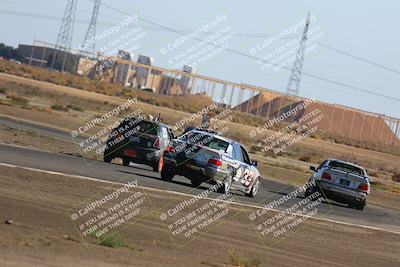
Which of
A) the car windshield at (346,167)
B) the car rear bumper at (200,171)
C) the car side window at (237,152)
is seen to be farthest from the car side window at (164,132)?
the car windshield at (346,167)

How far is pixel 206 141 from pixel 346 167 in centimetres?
844

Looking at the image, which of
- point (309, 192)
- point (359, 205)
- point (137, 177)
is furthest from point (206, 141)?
point (359, 205)

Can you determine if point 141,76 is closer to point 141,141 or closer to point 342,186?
point 342,186

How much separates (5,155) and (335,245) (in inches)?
360

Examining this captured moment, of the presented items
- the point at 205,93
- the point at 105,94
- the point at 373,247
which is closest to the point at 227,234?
the point at 373,247

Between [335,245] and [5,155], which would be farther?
[5,155]

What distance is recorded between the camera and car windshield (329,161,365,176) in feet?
100

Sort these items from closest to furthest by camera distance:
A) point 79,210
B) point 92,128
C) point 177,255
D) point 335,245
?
point 177,255
point 79,210
point 335,245
point 92,128

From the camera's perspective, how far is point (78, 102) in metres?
75.8

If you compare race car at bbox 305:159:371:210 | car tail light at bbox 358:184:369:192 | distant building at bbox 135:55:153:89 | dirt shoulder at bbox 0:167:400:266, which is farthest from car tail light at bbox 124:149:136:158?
distant building at bbox 135:55:153:89

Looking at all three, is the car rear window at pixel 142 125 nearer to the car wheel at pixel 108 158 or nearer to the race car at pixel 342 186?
the car wheel at pixel 108 158

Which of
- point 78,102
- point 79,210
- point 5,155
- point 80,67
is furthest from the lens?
point 80,67

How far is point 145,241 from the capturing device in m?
13.6

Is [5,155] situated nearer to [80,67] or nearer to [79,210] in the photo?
[79,210]
